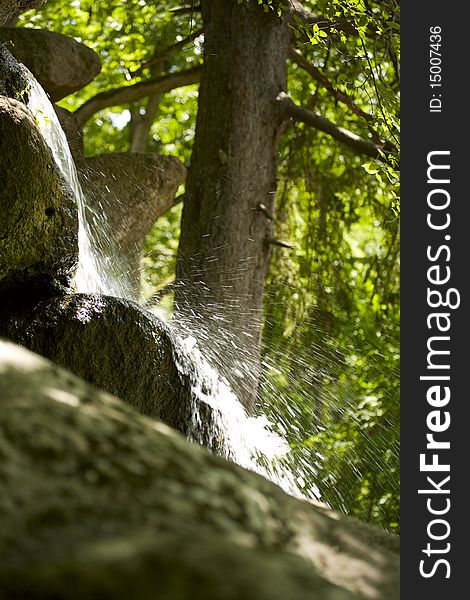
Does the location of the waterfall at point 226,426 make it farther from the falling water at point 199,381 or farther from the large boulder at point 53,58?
the large boulder at point 53,58

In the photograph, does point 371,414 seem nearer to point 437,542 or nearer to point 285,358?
point 285,358

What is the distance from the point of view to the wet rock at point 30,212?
4.25 m

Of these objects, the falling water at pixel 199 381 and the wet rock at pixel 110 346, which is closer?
the wet rock at pixel 110 346

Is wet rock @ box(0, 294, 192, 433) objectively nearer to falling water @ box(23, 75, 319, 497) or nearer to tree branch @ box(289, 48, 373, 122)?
falling water @ box(23, 75, 319, 497)

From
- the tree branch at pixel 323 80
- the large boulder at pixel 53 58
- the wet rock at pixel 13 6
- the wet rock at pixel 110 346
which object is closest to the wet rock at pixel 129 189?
the large boulder at pixel 53 58

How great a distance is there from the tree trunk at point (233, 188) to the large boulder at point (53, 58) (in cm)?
117

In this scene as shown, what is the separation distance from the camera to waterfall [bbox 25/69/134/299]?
530 centimetres

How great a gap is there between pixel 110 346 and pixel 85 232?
235cm

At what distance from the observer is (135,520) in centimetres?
170

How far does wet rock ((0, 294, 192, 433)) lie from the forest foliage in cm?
274

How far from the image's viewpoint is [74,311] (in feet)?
14.3

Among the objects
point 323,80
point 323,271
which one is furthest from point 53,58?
point 323,271

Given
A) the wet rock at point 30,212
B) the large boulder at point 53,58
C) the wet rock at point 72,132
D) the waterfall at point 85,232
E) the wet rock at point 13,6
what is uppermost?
the large boulder at point 53,58

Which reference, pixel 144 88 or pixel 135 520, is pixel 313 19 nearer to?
pixel 144 88
